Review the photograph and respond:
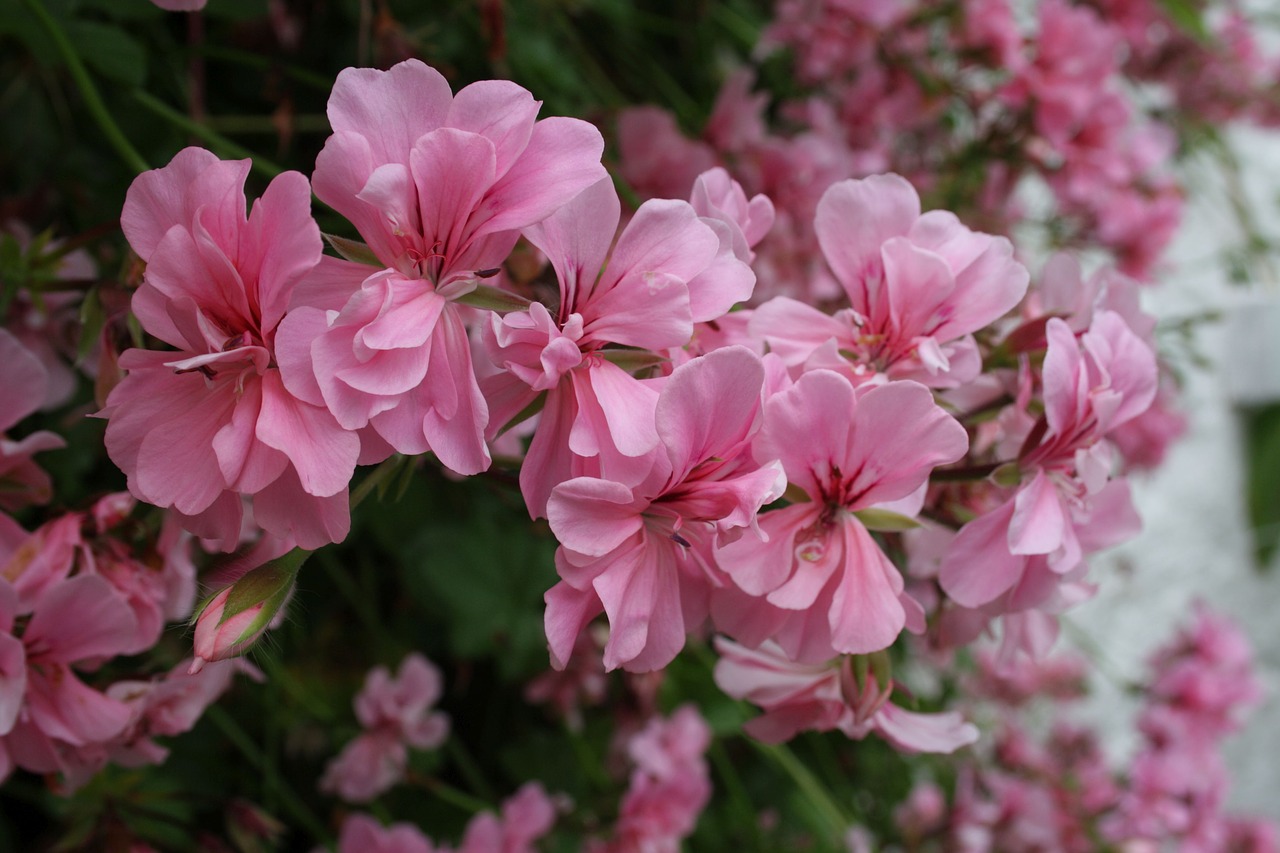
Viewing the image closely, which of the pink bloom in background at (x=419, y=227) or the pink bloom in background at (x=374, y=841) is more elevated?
the pink bloom in background at (x=419, y=227)

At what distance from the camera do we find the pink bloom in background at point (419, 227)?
0.73 ft

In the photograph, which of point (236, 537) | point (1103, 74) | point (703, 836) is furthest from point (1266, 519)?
point (236, 537)

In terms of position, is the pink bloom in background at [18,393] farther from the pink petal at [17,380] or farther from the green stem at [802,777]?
the green stem at [802,777]

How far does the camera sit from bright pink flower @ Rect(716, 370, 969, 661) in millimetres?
255

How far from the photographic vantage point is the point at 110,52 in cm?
41

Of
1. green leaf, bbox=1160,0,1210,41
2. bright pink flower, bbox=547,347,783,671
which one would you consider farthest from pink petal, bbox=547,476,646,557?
green leaf, bbox=1160,0,1210,41

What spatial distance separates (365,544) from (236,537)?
38 centimetres

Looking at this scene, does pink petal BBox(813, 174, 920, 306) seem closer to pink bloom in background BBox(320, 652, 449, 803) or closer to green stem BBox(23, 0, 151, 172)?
green stem BBox(23, 0, 151, 172)

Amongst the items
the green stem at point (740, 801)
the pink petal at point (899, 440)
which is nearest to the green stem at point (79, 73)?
the pink petal at point (899, 440)

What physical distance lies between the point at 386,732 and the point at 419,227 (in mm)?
375

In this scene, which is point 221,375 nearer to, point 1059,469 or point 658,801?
point 1059,469

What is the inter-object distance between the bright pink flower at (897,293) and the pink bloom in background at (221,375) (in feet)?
0.44

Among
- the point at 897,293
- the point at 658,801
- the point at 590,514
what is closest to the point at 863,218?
the point at 897,293

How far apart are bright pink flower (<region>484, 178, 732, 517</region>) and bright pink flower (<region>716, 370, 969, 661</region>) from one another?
0.12 ft
